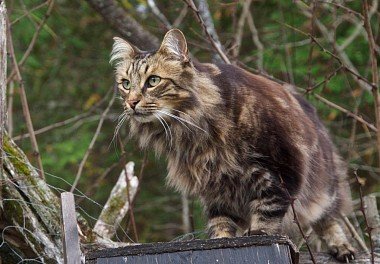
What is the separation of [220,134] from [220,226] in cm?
56

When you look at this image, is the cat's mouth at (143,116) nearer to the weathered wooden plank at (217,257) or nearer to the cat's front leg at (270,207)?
the cat's front leg at (270,207)

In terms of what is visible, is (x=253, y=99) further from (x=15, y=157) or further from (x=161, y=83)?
(x=15, y=157)

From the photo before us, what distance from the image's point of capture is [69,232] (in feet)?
9.46

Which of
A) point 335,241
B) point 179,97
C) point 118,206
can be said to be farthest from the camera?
point 118,206

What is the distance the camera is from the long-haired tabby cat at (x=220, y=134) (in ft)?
13.1

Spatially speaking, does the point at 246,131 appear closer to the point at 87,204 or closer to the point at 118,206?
the point at 118,206

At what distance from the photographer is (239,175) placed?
4.04m

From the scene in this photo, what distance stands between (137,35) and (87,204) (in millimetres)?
3510

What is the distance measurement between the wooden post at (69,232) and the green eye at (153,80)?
117cm

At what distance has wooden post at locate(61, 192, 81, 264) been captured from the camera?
2850mm

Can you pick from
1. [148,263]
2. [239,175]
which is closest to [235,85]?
[239,175]

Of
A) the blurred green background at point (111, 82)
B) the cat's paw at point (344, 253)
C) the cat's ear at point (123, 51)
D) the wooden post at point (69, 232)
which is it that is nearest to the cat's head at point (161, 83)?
the cat's ear at point (123, 51)

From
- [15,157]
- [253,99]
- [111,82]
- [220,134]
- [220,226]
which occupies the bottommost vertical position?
[220,226]

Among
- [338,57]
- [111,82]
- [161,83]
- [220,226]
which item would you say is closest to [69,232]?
[161,83]
